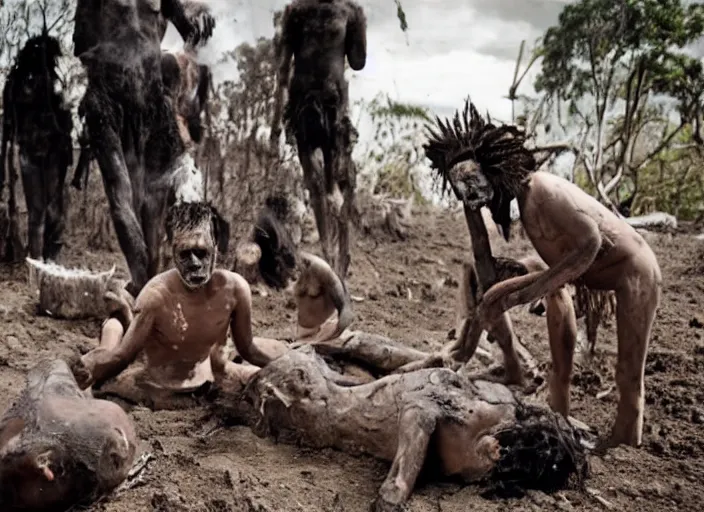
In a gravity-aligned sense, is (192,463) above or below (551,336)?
below

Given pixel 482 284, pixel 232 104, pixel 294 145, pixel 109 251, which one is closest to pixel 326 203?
pixel 294 145

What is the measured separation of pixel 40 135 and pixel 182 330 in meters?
2.93

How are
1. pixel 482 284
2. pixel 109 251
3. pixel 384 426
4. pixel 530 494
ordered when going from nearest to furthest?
pixel 530 494, pixel 384 426, pixel 482 284, pixel 109 251

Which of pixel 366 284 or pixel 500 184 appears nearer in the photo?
pixel 500 184

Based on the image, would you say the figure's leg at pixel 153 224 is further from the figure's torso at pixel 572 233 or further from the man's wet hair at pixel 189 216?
the figure's torso at pixel 572 233

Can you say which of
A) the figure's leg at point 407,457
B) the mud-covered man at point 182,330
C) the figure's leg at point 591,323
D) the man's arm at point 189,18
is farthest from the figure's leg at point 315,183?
the figure's leg at point 407,457

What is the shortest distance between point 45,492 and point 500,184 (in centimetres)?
195

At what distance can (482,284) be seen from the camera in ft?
10.7

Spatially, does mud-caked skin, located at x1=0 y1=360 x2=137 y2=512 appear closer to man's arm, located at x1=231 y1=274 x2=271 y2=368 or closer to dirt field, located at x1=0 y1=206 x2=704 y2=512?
dirt field, located at x1=0 y1=206 x2=704 y2=512

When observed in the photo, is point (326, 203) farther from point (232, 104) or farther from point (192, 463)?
point (192, 463)

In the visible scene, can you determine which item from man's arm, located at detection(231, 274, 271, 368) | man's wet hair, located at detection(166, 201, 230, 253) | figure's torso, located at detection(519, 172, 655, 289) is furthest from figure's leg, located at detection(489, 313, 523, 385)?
man's wet hair, located at detection(166, 201, 230, 253)

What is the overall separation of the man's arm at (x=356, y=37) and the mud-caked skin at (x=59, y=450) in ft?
14.0

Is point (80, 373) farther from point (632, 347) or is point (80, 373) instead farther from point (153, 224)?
point (153, 224)

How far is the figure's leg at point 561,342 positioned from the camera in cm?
320
